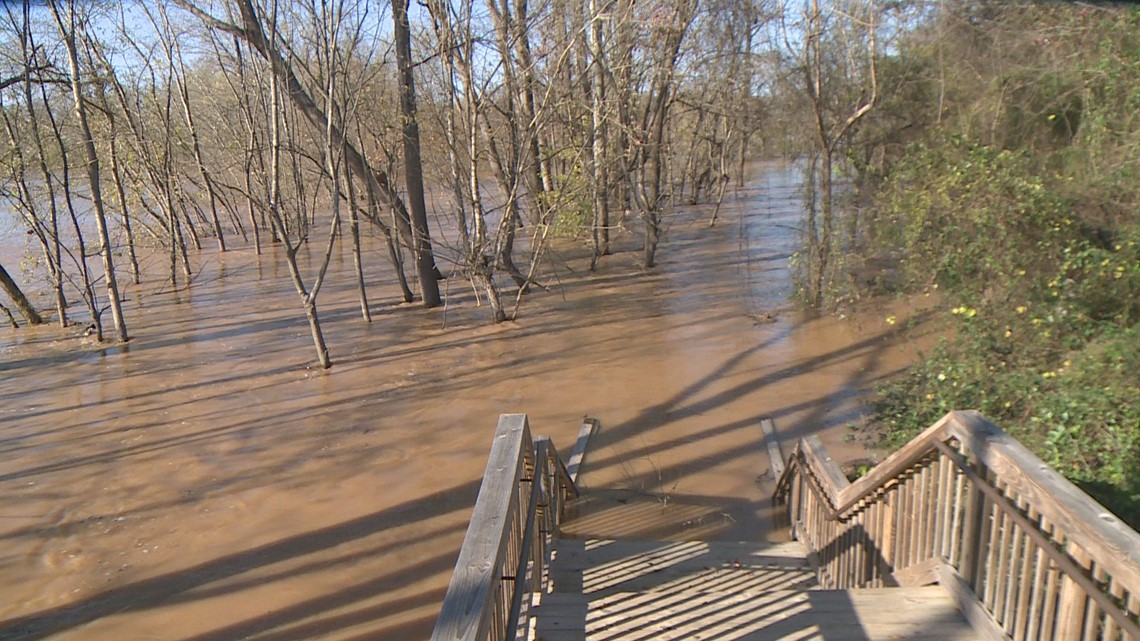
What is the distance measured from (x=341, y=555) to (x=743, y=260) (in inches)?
531

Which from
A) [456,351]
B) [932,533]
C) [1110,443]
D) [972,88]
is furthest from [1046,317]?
[972,88]

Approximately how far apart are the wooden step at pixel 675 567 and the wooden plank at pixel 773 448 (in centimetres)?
162

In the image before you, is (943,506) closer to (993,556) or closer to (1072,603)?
(993,556)

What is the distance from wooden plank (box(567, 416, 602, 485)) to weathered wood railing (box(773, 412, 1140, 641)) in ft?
9.95

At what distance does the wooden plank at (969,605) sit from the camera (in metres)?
3.06

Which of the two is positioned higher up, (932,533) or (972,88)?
(972,88)

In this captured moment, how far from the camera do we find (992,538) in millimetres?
3123

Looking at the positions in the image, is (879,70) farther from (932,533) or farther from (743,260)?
(932,533)

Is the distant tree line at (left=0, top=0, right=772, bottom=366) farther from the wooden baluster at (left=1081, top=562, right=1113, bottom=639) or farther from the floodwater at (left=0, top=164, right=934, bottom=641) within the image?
the wooden baluster at (left=1081, top=562, right=1113, bottom=639)

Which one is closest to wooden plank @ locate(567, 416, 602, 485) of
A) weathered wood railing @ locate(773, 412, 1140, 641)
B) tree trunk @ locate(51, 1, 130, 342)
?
weathered wood railing @ locate(773, 412, 1140, 641)

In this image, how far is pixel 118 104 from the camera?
19.0 meters

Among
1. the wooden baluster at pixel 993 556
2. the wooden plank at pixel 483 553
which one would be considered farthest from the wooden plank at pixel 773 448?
the wooden plank at pixel 483 553

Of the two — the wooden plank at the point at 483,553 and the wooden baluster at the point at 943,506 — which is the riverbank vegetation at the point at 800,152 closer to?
the wooden baluster at the point at 943,506

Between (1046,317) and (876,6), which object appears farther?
(876,6)
